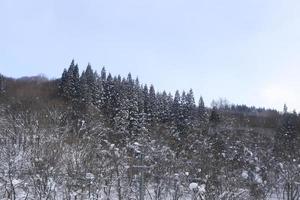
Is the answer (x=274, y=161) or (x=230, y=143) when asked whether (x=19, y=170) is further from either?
(x=230, y=143)

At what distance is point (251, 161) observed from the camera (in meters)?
42.6

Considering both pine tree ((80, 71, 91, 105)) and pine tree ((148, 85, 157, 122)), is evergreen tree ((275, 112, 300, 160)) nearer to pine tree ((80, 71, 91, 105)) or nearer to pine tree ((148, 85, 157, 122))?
pine tree ((148, 85, 157, 122))

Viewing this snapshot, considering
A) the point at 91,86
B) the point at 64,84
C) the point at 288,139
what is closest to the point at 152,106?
the point at 91,86

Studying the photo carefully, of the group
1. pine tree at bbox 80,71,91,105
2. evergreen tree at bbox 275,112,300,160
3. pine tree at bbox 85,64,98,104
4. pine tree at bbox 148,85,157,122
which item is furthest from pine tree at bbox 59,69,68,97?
evergreen tree at bbox 275,112,300,160

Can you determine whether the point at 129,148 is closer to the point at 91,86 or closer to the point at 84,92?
the point at 84,92

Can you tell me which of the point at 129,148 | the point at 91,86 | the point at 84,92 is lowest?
the point at 129,148

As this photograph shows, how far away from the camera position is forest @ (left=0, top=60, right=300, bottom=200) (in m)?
25.5

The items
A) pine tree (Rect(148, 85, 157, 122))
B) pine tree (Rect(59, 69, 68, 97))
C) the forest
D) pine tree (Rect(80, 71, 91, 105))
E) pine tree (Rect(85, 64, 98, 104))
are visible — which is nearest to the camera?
the forest

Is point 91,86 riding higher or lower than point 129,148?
higher

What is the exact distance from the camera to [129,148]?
119ft

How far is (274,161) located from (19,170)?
22.5 meters

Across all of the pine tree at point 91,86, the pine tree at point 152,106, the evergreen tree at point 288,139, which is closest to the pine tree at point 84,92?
the pine tree at point 91,86

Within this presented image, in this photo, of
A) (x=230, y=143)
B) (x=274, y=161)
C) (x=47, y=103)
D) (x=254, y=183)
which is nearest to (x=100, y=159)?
(x=254, y=183)

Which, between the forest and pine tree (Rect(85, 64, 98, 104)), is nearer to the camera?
the forest
